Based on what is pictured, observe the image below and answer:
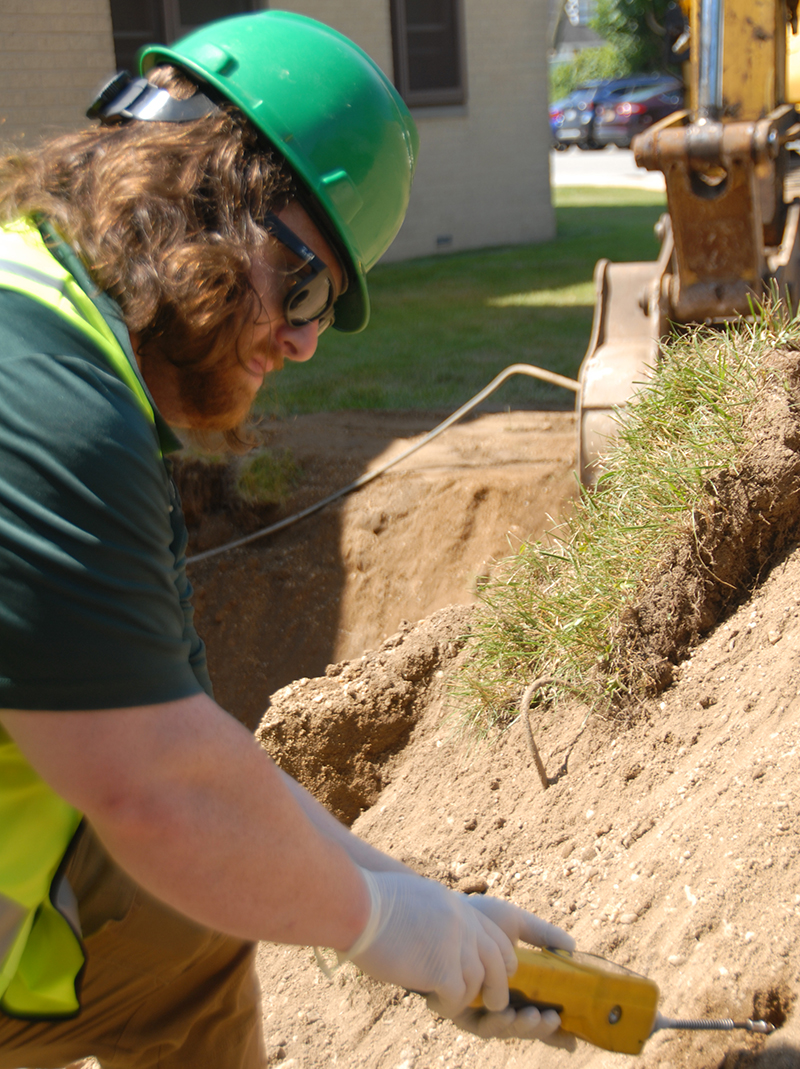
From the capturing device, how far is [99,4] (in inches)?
388

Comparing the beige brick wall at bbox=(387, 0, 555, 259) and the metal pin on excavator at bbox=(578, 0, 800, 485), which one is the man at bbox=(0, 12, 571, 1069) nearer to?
the metal pin on excavator at bbox=(578, 0, 800, 485)

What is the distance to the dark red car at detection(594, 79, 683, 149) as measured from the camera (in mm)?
28531

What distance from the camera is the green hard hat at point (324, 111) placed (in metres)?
1.65

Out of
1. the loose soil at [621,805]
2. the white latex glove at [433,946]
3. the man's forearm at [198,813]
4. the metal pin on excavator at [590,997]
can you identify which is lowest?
the loose soil at [621,805]

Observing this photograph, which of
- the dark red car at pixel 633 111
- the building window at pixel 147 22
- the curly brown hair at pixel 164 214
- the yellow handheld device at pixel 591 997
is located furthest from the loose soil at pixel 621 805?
the dark red car at pixel 633 111

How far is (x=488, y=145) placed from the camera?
1367 centimetres

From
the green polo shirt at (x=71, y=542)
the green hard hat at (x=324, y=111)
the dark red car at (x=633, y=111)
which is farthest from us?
the dark red car at (x=633, y=111)

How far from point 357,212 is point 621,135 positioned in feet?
104

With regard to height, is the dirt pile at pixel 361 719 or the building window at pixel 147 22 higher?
the building window at pixel 147 22

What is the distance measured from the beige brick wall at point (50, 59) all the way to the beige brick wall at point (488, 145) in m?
4.30

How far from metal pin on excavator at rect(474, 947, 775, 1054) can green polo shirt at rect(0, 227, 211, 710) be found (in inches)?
34.7

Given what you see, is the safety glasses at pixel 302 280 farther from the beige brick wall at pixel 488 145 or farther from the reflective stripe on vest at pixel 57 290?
the beige brick wall at pixel 488 145

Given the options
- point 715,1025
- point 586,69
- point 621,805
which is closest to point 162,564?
point 715,1025

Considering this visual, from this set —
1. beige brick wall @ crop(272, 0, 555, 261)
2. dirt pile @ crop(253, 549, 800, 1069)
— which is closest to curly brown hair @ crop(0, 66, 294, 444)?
dirt pile @ crop(253, 549, 800, 1069)
